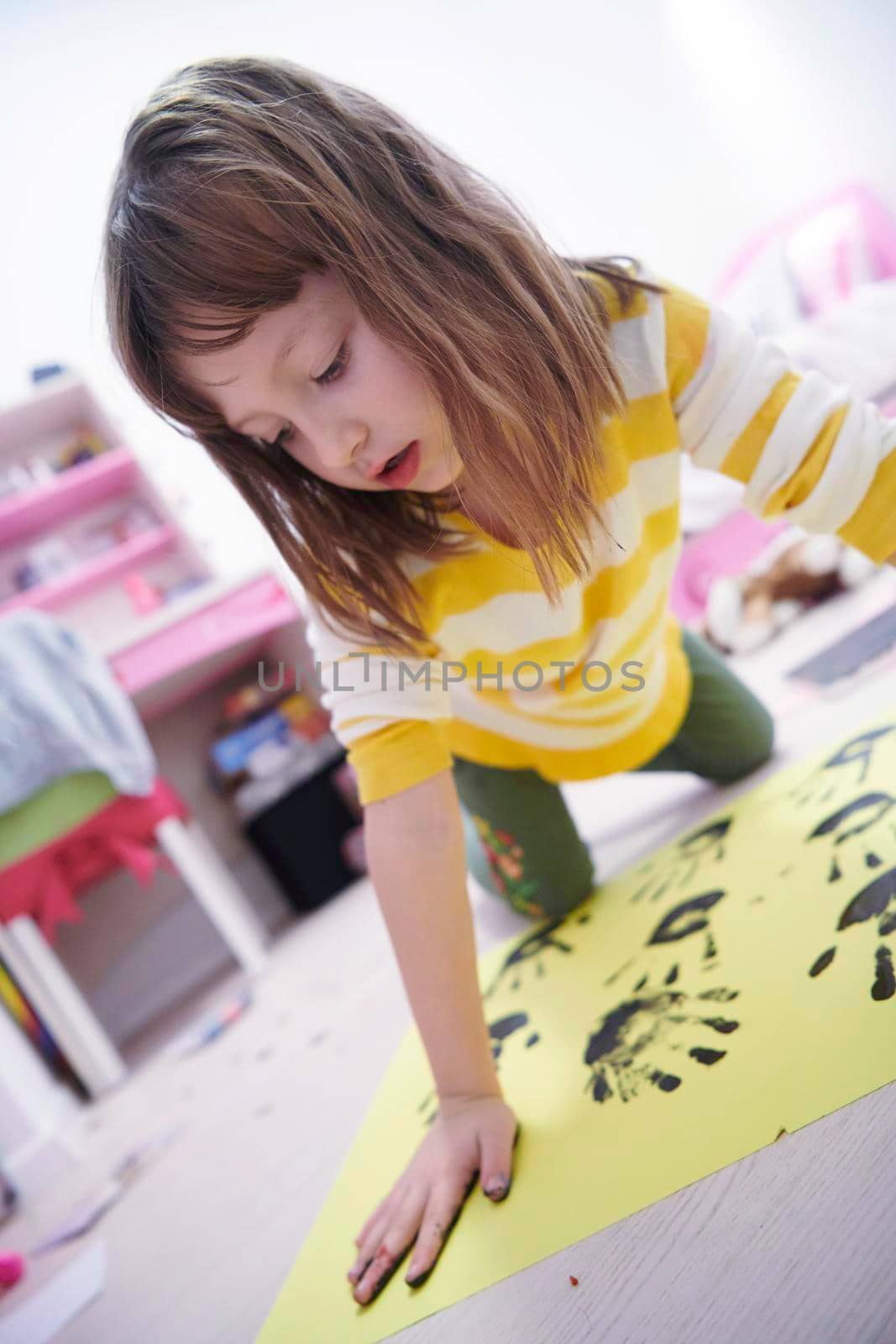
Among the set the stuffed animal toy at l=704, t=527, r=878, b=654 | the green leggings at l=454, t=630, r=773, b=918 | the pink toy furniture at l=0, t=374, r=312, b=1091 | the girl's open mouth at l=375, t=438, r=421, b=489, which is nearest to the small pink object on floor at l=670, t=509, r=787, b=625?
the stuffed animal toy at l=704, t=527, r=878, b=654

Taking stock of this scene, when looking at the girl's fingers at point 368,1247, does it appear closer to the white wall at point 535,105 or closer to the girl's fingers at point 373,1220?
the girl's fingers at point 373,1220

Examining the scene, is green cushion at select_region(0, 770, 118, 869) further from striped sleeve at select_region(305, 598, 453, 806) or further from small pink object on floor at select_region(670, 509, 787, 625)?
small pink object on floor at select_region(670, 509, 787, 625)

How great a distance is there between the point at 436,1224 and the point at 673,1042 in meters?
0.18

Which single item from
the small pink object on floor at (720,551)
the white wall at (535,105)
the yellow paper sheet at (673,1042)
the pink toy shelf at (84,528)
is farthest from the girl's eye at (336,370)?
the white wall at (535,105)

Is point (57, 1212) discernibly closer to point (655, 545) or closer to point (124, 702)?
point (124, 702)

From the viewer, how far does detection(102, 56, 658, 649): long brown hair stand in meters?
0.51

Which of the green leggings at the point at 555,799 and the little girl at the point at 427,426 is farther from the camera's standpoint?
the green leggings at the point at 555,799

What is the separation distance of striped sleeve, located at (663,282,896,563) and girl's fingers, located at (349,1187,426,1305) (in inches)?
20.5

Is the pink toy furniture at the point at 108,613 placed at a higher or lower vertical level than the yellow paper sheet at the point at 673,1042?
higher

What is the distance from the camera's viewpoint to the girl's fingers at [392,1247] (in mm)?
514

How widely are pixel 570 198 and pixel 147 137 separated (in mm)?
2294

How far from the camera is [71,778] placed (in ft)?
4.29

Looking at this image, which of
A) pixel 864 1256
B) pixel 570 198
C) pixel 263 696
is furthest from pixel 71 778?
pixel 570 198

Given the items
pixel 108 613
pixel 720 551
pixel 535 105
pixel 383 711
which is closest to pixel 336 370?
pixel 383 711
